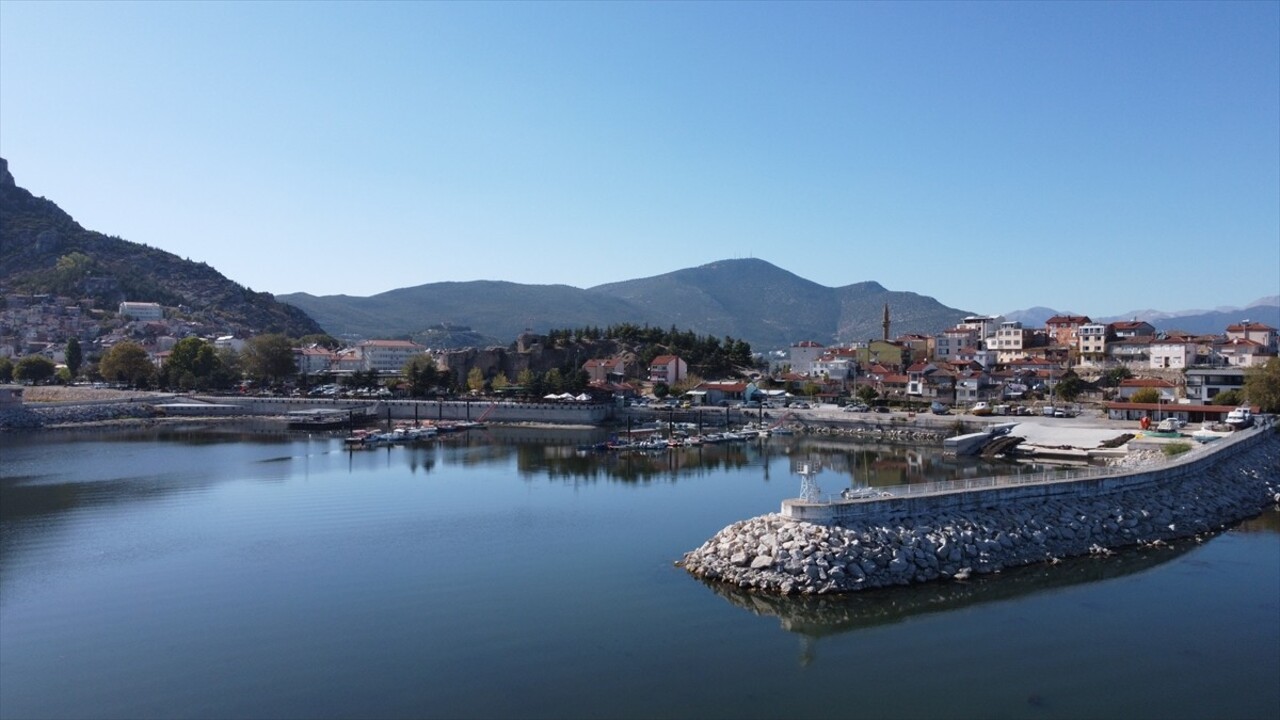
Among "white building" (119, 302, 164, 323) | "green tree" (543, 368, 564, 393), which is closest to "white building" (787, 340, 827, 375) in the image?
"green tree" (543, 368, 564, 393)

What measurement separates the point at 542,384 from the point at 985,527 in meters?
45.4

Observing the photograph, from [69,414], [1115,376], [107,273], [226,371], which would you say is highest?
[107,273]

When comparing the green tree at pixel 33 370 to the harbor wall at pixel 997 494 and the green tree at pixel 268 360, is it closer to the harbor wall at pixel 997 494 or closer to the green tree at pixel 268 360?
the green tree at pixel 268 360

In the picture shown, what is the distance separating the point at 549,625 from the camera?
46.8 ft

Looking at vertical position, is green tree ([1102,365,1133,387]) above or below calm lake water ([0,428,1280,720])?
above

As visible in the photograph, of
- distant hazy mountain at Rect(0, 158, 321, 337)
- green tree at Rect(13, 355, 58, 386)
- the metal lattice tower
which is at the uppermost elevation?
distant hazy mountain at Rect(0, 158, 321, 337)

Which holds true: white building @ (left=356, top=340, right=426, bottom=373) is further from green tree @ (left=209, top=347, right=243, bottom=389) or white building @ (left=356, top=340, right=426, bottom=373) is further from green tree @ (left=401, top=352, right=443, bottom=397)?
green tree @ (left=401, top=352, right=443, bottom=397)

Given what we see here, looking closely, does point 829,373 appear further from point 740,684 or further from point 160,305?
point 160,305

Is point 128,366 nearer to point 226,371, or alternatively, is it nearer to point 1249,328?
point 226,371

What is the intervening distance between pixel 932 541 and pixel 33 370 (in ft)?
245

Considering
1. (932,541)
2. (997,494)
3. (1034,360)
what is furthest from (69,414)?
(1034,360)

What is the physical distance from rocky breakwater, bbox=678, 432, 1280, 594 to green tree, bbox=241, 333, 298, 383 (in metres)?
63.0

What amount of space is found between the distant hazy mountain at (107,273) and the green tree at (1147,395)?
103042mm

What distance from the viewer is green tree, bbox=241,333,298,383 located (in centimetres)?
7200
